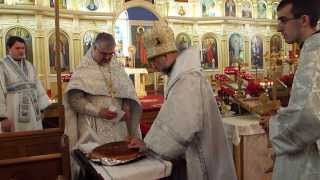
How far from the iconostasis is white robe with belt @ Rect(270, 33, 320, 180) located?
22.6 feet

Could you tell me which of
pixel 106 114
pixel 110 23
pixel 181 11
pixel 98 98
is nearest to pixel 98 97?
pixel 98 98

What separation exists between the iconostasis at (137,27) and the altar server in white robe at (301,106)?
6826 millimetres

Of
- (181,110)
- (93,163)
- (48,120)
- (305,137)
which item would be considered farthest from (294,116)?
A: (48,120)

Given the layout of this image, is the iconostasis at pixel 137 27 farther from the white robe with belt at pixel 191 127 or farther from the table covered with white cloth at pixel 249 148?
the white robe with belt at pixel 191 127

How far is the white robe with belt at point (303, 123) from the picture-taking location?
56.8 inches

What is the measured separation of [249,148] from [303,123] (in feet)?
7.33

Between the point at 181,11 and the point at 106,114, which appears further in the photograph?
the point at 181,11

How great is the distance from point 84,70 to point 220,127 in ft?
3.81

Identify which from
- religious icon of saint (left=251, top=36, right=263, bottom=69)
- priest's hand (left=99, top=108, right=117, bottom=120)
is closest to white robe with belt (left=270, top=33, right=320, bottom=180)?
priest's hand (left=99, top=108, right=117, bottom=120)

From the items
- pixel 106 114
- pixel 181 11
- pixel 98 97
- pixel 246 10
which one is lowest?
pixel 106 114

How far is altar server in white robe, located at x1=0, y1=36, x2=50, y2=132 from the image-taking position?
12.3ft

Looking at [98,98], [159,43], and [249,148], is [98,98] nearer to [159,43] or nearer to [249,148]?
[159,43]

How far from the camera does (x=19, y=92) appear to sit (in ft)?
12.7

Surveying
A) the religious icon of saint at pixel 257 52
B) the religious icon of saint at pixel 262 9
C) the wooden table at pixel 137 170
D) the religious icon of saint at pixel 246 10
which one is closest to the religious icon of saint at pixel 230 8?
the religious icon of saint at pixel 246 10
